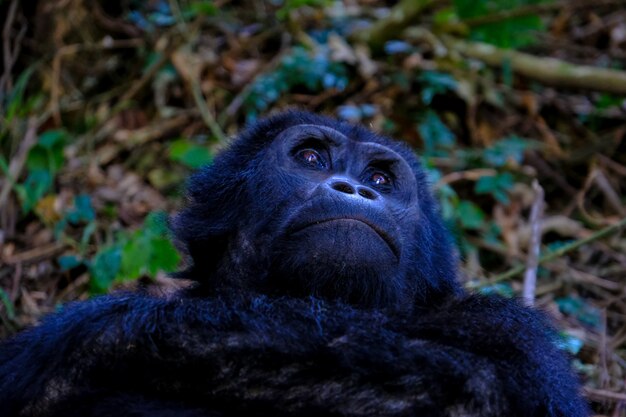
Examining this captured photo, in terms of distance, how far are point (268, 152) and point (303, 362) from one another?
4.75 feet

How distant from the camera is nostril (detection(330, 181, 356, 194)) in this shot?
3.44 metres

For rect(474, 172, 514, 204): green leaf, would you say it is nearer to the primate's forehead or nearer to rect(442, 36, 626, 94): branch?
rect(442, 36, 626, 94): branch

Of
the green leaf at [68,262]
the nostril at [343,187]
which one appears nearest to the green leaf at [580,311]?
the nostril at [343,187]

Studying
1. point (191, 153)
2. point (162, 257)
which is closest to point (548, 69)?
point (191, 153)

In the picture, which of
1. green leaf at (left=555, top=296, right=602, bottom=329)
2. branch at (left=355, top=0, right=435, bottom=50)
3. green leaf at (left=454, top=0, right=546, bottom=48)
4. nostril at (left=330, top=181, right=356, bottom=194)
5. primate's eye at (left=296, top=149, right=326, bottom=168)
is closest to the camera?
nostril at (left=330, top=181, right=356, bottom=194)

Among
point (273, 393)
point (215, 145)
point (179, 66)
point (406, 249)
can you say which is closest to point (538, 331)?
point (406, 249)

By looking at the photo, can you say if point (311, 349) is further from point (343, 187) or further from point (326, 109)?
point (326, 109)

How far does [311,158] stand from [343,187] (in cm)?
39

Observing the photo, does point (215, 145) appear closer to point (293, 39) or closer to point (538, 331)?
point (293, 39)

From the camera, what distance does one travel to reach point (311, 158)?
150 inches

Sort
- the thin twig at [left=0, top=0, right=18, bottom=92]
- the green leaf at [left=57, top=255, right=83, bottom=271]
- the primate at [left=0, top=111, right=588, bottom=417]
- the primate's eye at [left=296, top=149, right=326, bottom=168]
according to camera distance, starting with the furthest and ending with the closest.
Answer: the thin twig at [left=0, top=0, right=18, bottom=92] < the green leaf at [left=57, top=255, right=83, bottom=271] < the primate's eye at [left=296, top=149, right=326, bottom=168] < the primate at [left=0, top=111, right=588, bottom=417]

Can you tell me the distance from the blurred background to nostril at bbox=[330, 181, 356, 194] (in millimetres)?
2178

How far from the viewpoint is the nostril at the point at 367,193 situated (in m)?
3.45

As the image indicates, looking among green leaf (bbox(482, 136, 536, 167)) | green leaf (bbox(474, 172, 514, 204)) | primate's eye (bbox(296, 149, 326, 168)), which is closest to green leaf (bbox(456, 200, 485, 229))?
green leaf (bbox(474, 172, 514, 204))
